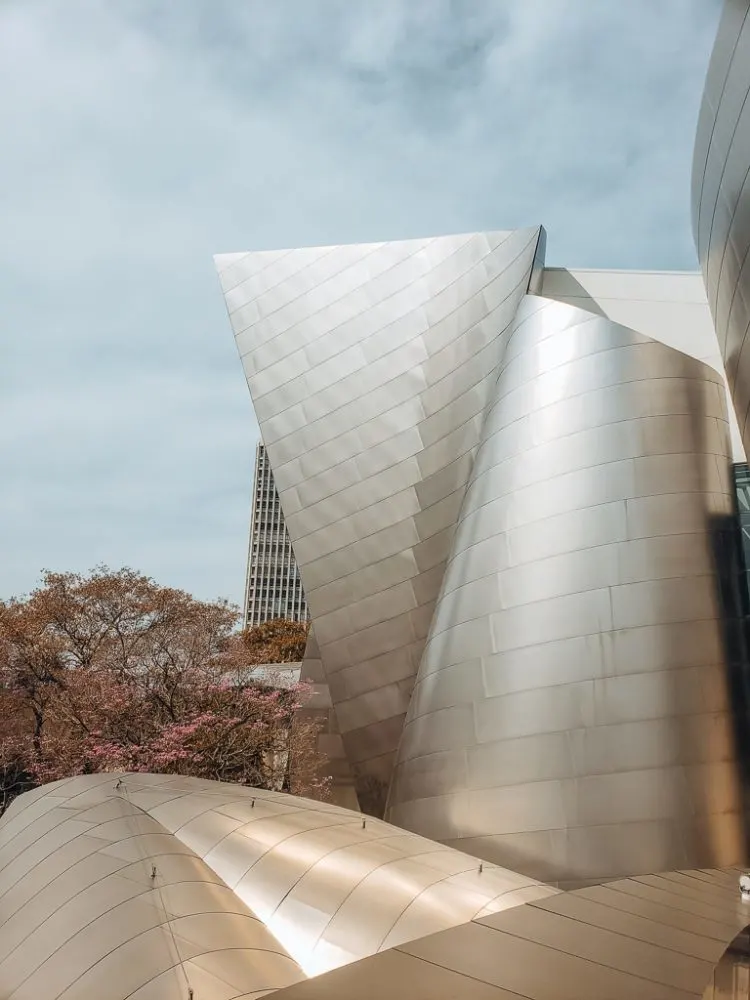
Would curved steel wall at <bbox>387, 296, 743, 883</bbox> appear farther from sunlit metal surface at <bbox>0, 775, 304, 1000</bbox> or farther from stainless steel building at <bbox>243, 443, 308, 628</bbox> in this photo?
stainless steel building at <bbox>243, 443, 308, 628</bbox>

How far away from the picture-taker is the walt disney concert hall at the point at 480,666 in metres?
6.83

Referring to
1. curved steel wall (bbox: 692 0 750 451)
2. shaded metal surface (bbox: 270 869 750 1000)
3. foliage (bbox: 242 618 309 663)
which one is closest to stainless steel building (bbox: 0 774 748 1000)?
shaded metal surface (bbox: 270 869 750 1000)

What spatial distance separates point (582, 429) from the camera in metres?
15.0

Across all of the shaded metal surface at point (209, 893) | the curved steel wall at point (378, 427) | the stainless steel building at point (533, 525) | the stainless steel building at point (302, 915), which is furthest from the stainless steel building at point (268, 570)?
the stainless steel building at point (302, 915)

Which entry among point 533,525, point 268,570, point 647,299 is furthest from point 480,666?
point 268,570

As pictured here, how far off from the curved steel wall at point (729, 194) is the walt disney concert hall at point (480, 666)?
6 cm

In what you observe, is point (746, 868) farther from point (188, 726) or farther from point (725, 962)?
point (188, 726)

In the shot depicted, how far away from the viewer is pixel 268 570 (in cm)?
13938

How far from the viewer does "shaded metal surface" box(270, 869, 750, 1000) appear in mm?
4031

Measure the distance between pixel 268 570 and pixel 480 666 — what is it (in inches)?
4988

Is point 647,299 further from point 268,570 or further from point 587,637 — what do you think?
point 268,570

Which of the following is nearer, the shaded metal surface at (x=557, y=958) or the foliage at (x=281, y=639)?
the shaded metal surface at (x=557, y=958)

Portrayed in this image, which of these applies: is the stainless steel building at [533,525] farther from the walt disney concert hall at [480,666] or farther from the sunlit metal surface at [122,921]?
the sunlit metal surface at [122,921]

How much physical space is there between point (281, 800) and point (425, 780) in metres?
4.51
